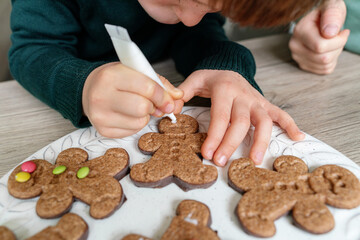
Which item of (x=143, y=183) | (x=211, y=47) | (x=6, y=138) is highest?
→ (x=211, y=47)

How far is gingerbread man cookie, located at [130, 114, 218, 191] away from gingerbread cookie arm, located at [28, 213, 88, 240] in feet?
0.44

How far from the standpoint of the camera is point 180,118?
2.38 feet

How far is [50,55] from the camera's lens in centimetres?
82

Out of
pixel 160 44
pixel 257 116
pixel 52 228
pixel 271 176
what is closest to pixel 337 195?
pixel 271 176

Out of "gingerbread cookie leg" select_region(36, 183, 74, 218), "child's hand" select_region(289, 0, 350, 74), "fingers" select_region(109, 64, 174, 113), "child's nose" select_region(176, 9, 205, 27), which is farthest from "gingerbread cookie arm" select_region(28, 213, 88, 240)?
"child's hand" select_region(289, 0, 350, 74)

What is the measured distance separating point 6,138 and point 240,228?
2.18 feet

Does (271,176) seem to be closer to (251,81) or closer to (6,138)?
(251,81)

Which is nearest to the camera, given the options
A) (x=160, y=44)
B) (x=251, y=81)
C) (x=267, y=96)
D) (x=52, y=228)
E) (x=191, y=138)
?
(x=52, y=228)

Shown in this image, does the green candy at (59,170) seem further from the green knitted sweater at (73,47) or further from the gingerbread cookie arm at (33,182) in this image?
the green knitted sweater at (73,47)

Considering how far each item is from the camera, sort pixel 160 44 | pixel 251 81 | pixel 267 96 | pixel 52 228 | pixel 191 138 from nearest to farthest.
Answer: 1. pixel 52 228
2. pixel 191 138
3. pixel 251 81
4. pixel 267 96
5. pixel 160 44

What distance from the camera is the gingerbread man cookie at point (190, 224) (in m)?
0.47

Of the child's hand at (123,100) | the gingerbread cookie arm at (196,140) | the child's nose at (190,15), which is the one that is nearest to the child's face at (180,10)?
the child's nose at (190,15)

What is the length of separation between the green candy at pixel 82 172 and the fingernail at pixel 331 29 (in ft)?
2.89

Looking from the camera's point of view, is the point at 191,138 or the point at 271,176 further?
the point at 191,138
